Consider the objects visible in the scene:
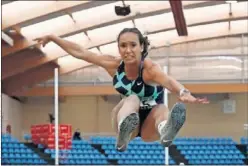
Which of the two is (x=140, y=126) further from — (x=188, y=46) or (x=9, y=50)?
(x=188, y=46)

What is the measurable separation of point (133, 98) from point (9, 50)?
48.6ft

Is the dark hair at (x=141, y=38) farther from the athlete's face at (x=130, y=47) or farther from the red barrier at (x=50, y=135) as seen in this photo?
the red barrier at (x=50, y=135)

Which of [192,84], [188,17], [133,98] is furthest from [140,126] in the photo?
[192,84]

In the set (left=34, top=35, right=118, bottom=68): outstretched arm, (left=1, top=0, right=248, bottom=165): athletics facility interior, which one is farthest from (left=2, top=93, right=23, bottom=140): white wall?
(left=34, top=35, right=118, bottom=68): outstretched arm

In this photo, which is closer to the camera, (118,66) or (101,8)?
(118,66)

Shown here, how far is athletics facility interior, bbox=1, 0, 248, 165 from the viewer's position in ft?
63.7

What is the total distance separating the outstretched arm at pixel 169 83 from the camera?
4.24 meters

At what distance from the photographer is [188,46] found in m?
25.1

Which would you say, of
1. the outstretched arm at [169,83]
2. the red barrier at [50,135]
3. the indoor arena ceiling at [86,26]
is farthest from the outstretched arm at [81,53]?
the red barrier at [50,135]

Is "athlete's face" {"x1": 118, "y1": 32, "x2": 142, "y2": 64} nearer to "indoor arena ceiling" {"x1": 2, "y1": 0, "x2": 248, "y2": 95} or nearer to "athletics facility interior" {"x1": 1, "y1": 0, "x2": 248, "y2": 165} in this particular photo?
"indoor arena ceiling" {"x1": 2, "y1": 0, "x2": 248, "y2": 95}

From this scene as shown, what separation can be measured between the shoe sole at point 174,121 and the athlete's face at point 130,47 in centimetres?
63

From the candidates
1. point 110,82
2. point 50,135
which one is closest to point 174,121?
point 50,135

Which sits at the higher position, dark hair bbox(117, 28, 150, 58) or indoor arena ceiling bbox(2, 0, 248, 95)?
indoor arena ceiling bbox(2, 0, 248, 95)

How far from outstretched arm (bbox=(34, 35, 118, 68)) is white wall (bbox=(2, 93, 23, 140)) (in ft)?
55.8
